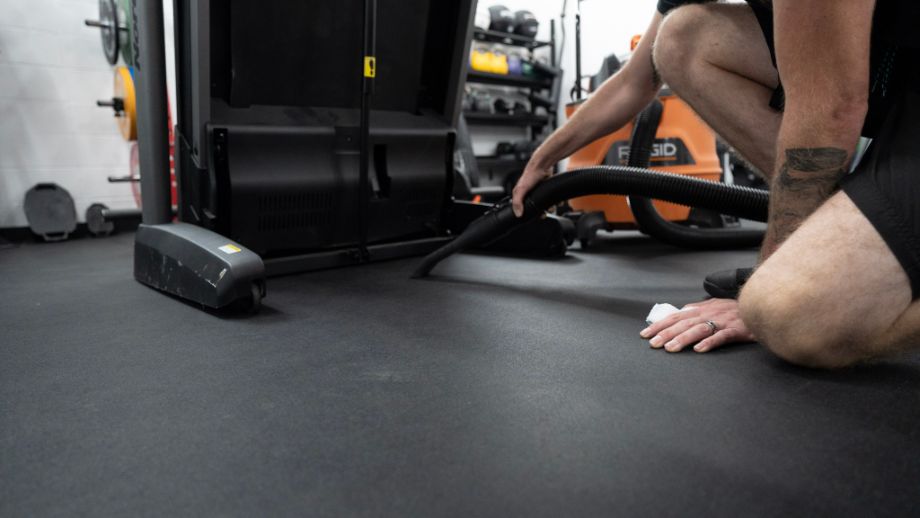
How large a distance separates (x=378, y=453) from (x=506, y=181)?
4.11 metres

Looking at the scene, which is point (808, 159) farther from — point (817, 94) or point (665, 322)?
point (665, 322)

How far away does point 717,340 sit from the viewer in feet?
3.01

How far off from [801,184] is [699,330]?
0.26 meters

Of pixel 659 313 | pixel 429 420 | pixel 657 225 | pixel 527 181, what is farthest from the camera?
pixel 657 225

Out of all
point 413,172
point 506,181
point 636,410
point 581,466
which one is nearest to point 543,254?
point 413,172

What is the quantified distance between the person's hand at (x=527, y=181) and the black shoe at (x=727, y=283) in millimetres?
433

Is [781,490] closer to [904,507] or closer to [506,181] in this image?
[904,507]

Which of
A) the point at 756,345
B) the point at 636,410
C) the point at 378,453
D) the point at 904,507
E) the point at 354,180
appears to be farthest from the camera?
the point at 354,180

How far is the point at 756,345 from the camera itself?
944 millimetres

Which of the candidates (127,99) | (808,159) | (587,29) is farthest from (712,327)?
(587,29)

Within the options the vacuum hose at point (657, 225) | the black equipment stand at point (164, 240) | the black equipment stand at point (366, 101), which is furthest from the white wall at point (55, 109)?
the vacuum hose at point (657, 225)

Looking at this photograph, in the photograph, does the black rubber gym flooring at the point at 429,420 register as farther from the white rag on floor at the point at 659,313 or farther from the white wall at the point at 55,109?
the white wall at the point at 55,109

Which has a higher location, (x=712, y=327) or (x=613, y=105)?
(x=613, y=105)

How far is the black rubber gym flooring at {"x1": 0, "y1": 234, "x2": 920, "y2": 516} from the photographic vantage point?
0.52 meters
